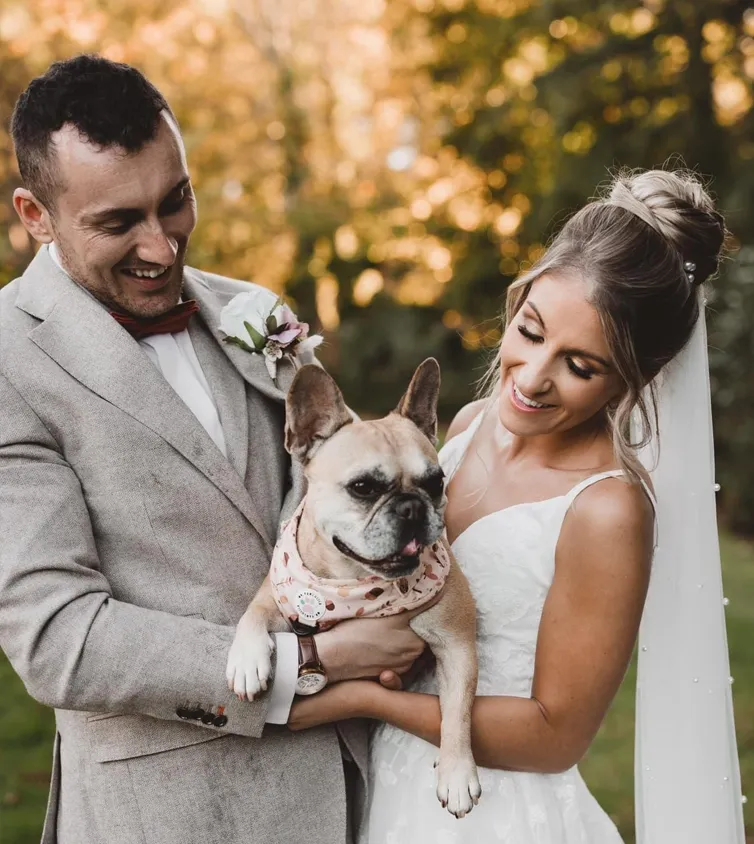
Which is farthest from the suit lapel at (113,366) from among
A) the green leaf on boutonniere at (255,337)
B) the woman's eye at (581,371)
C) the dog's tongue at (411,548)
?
the woman's eye at (581,371)

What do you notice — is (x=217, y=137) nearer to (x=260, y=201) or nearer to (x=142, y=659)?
(x=260, y=201)

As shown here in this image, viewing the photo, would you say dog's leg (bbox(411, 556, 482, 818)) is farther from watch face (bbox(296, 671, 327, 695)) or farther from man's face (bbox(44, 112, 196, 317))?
man's face (bbox(44, 112, 196, 317))

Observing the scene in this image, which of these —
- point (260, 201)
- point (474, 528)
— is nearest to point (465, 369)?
point (260, 201)

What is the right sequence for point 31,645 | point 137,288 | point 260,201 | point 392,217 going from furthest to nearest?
point 392,217 < point 260,201 < point 137,288 < point 31,645

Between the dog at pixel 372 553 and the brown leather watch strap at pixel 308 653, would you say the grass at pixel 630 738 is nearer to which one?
the dog at pixel 372 553

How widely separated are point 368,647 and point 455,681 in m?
0.26

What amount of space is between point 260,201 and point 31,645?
13818 mm

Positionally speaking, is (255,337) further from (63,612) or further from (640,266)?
(640,266)

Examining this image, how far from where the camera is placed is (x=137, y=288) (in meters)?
2.60

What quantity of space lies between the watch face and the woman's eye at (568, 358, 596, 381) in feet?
3.58

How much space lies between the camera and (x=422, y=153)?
16.9m

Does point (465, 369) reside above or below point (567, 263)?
below

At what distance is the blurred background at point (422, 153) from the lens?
26.6ft

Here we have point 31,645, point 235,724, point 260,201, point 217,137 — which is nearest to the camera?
point 31,645
